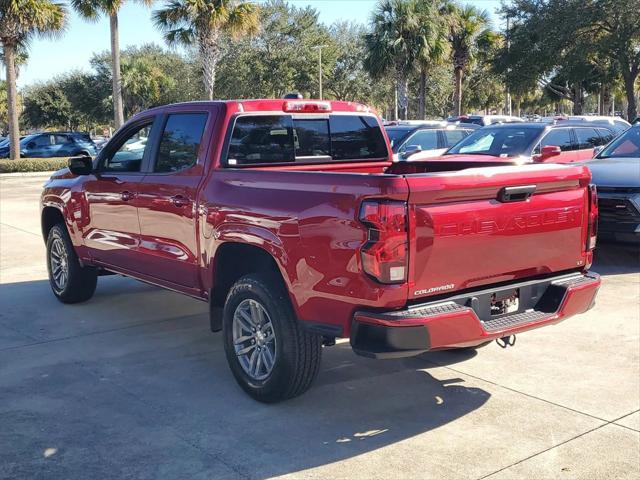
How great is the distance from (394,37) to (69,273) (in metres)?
30.5

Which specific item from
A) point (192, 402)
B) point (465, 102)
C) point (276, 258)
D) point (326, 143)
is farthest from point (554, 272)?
point (465, 102)

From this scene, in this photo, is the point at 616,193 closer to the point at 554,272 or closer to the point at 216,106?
the point at 554,272

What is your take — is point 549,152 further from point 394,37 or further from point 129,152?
point 394,37

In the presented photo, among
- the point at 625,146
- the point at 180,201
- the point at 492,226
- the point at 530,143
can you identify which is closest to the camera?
the point at 492,226

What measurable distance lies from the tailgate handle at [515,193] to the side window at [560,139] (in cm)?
747

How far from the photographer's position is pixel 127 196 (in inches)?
232

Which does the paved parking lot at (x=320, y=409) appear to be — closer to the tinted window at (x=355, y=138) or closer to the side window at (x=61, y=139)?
the tinted window at (x=355, y=138)

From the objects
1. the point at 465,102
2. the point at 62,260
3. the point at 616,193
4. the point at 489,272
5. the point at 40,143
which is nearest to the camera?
the point at 489,272

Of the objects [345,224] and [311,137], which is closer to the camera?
[345,224]

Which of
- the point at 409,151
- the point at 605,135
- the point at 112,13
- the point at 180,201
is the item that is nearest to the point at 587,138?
the point at 605,135

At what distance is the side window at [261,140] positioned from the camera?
5148mm

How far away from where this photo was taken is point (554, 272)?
4516 mm

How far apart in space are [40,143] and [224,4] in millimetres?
10090

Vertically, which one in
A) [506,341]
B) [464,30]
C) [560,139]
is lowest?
[506,341]
